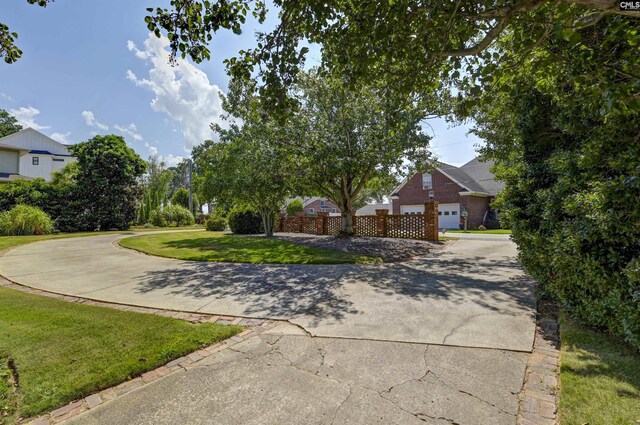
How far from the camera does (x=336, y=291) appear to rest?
558cm

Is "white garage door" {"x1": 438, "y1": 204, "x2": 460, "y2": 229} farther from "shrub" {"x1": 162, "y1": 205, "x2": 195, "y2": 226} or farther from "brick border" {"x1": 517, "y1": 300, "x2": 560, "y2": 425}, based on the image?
"shrub" {"x1": 162, "y1": 205, "x2": 195, "y2": 226}

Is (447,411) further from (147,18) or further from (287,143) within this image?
(287,143)

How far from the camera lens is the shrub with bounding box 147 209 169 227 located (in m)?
25.5

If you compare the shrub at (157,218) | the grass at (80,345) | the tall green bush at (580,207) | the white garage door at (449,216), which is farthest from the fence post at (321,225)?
the grass at (80,345)

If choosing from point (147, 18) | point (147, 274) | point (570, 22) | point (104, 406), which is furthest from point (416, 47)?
point (147, 274)

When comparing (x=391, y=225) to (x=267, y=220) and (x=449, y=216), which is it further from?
(x=449, y=216)

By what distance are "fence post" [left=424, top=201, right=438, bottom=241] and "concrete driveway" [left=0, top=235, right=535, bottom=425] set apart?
6907mm

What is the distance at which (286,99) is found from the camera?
4.00 m

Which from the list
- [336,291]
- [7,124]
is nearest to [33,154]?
[7,124]

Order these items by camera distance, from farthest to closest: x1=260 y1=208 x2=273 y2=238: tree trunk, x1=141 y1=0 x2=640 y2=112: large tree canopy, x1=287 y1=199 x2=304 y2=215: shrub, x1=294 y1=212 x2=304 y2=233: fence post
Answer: x1=287 y1=199 x2=304 y2=215: shrub, x1=294 y1=212 x2=304 y2=233: fence post, x1=260 y1=208 x2=273 y2=238: tree trunk, x1=141 y1=0 x2=640 y2=112: large tree canopy

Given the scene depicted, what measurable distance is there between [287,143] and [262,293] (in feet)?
24.9

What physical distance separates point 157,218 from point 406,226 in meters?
21.1

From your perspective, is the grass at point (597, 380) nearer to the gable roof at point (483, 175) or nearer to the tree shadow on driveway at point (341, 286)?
the tree shadow on driveway at point (341, 286)

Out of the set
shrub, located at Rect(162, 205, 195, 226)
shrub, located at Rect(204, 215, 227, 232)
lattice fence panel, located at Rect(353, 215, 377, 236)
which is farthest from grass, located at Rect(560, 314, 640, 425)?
shrub, located at Rect(162, 205, 195, 226)
